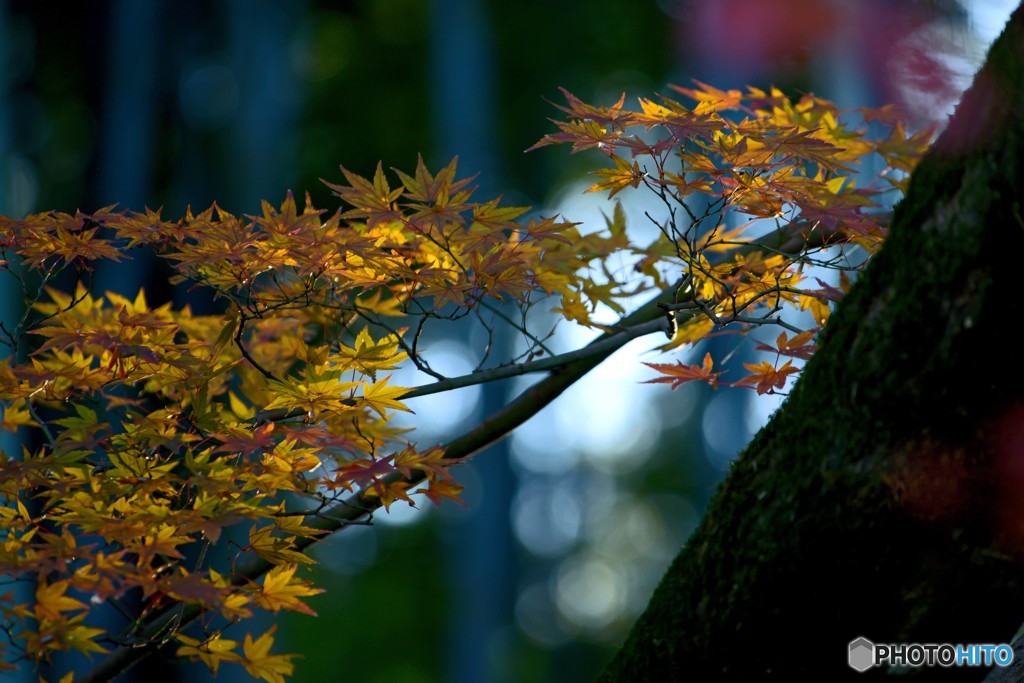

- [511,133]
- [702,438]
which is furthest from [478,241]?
[702,438]

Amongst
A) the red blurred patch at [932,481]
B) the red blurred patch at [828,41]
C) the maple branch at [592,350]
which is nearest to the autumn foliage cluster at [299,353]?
the maple branch at [592,350]

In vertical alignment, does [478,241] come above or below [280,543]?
above

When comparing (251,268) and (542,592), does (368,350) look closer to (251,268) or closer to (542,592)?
(251,268)

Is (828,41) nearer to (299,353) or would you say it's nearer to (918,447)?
(299,353)

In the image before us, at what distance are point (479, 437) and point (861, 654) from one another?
34.5 inches

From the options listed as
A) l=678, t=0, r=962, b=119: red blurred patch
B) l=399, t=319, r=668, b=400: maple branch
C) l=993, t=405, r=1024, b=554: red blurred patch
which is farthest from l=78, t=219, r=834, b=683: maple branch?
l=993, t=405, r=1024, b=554: red blurred patch

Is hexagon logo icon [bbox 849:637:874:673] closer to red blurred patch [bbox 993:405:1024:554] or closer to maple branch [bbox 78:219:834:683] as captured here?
red blurred patch [bbox 993:405:1024:554]

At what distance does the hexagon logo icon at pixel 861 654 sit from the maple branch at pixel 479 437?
79 cm

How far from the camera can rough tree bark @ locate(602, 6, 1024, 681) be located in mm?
1018

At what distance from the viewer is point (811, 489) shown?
1146 millimetres

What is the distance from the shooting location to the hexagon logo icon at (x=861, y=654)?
45.4 inches

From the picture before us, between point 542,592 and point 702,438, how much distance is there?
20.1ft

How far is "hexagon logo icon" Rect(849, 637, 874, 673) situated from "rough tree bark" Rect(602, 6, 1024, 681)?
0.04 feet

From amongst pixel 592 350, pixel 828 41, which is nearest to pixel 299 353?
pixel 592 350
